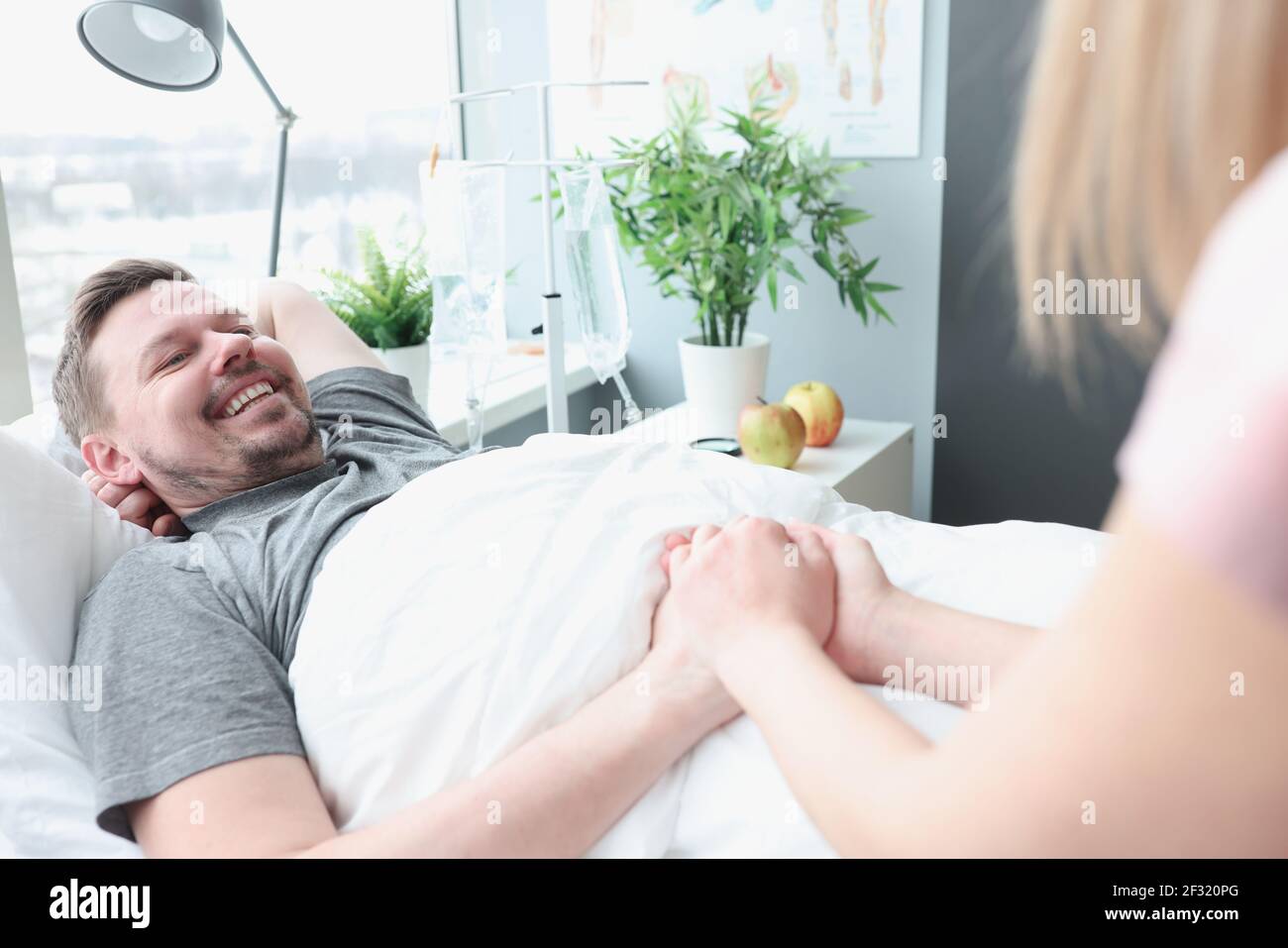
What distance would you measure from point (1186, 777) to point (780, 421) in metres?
1.71

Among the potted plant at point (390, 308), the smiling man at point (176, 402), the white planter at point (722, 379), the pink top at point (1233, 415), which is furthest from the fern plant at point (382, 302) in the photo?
the pink top at point (1233, 415)

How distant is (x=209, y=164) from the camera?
231cm

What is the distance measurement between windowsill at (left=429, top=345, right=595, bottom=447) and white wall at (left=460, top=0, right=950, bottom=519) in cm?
13

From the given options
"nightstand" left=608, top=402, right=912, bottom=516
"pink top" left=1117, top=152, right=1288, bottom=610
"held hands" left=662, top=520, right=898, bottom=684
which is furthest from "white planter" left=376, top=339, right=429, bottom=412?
"pink top" left=1117, top=152, right=1288, bottom=610

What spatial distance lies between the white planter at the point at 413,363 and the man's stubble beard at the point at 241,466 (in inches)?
34.3

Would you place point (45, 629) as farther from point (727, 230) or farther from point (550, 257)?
point (727, 230)

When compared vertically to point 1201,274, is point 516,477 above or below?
below

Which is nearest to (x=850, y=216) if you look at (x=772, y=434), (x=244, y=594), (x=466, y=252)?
(x=772, y=434)

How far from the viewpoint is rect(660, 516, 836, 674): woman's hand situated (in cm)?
81

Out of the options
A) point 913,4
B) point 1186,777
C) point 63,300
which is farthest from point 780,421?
point 1186,777

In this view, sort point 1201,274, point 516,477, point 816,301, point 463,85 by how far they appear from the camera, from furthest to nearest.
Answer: point 463,85 → point 816,301 → point 516,477 → point 1201,274

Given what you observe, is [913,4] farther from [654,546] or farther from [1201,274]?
[1201,274]

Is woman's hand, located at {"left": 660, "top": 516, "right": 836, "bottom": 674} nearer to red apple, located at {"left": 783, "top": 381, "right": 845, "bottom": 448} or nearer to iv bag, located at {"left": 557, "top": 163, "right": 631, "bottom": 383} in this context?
iv bag, located at {"left": 557, "top": 163, "right": 631, "bottom": 383}

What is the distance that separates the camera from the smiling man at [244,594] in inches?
32.2
